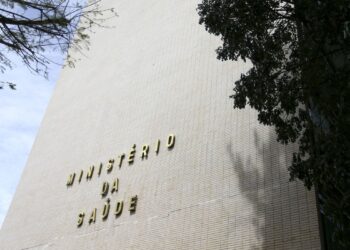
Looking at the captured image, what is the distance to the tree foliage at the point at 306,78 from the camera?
5027 millimetres

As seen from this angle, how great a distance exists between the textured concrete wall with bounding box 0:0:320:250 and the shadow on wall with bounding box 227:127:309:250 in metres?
0.02

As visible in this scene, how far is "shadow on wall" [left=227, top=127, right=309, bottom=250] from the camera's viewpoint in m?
6.83

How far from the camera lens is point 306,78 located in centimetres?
583

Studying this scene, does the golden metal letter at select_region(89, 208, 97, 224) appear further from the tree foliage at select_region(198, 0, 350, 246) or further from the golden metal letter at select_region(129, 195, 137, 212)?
the tree foliage at select_region(198, 0, 350, 246)

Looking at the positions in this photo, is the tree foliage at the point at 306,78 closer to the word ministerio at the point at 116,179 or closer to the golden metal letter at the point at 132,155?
the word ministerio at the point at 116,179

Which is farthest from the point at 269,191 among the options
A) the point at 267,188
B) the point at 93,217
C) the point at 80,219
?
the point at 80,219

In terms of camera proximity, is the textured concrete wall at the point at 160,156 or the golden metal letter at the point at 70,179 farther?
the golden metal letter at the point at 70,179

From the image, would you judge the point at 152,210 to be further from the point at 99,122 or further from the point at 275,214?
the point at 99,122

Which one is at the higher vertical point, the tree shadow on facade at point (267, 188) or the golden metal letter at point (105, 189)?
the golden metal letter at point (105, 189)

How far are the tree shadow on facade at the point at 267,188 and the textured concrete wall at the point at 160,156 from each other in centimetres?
2

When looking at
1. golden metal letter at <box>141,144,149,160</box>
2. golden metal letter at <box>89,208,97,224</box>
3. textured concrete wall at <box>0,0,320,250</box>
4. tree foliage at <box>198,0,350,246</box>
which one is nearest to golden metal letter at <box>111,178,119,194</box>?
textured concrete wall at <box>0,0,320,250</box>

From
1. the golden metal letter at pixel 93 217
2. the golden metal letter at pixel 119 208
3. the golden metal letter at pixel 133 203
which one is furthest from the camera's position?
the golden metal letter at pixel 93 217

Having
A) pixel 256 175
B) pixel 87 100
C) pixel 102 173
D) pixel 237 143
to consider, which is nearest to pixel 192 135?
pixel 237 143

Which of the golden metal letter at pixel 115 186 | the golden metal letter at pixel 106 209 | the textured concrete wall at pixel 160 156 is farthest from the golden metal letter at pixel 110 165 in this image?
the golden metal letter at pixel 106 209
